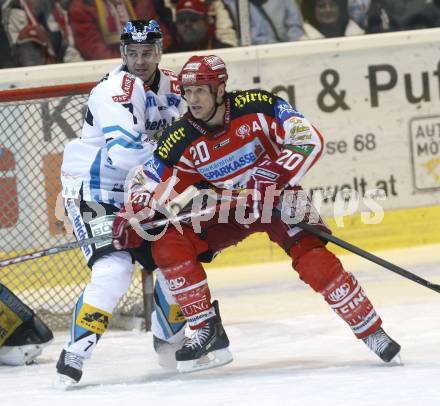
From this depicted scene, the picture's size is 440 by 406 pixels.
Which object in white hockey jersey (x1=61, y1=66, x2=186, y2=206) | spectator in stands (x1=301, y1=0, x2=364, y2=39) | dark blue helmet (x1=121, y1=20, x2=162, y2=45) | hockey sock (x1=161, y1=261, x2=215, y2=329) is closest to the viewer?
hockey sock (x1=161, y1=261, x2=215, y2=329)

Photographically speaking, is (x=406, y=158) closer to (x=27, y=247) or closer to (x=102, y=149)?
(x=27, y=247)

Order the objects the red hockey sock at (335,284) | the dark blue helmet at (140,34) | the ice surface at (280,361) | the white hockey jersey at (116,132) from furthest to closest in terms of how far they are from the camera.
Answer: the dark blue helmet at (140,34)
the white hockey jersey at (116,132)
the red hockey sock at (335,284)
the ice surface at (280,361)

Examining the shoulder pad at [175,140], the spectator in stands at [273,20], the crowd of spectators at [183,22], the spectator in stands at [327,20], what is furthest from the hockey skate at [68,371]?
the spectator in stands at [327,20]

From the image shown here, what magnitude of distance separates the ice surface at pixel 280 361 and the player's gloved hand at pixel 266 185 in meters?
0.62

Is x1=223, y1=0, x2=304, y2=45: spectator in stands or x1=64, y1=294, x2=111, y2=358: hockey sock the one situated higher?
x1=223, y1=0, x2=304, y2=45: spectator in stands

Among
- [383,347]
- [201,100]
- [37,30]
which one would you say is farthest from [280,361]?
[37,30]

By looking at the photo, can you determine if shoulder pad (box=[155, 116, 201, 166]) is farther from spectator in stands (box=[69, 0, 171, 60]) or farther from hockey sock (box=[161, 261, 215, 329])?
spectator in stands (box=[69, 0, 171, 60])

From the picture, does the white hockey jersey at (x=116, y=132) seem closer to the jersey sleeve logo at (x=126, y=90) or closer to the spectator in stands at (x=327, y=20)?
the jersey sleeve logo at (x=126, y=90)

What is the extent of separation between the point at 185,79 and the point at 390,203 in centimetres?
329

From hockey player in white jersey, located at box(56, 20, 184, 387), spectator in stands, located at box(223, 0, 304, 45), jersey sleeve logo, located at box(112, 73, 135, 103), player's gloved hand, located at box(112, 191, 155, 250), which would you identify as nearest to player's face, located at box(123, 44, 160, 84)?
hockey player in white jersey, located at box(56, 20, 184, 387)

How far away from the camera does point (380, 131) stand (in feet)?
25.1

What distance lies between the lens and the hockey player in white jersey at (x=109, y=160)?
15.0 feet

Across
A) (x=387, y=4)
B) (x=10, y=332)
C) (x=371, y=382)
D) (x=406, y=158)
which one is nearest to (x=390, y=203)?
(x=406, y=158)

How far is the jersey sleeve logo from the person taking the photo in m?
4.76
